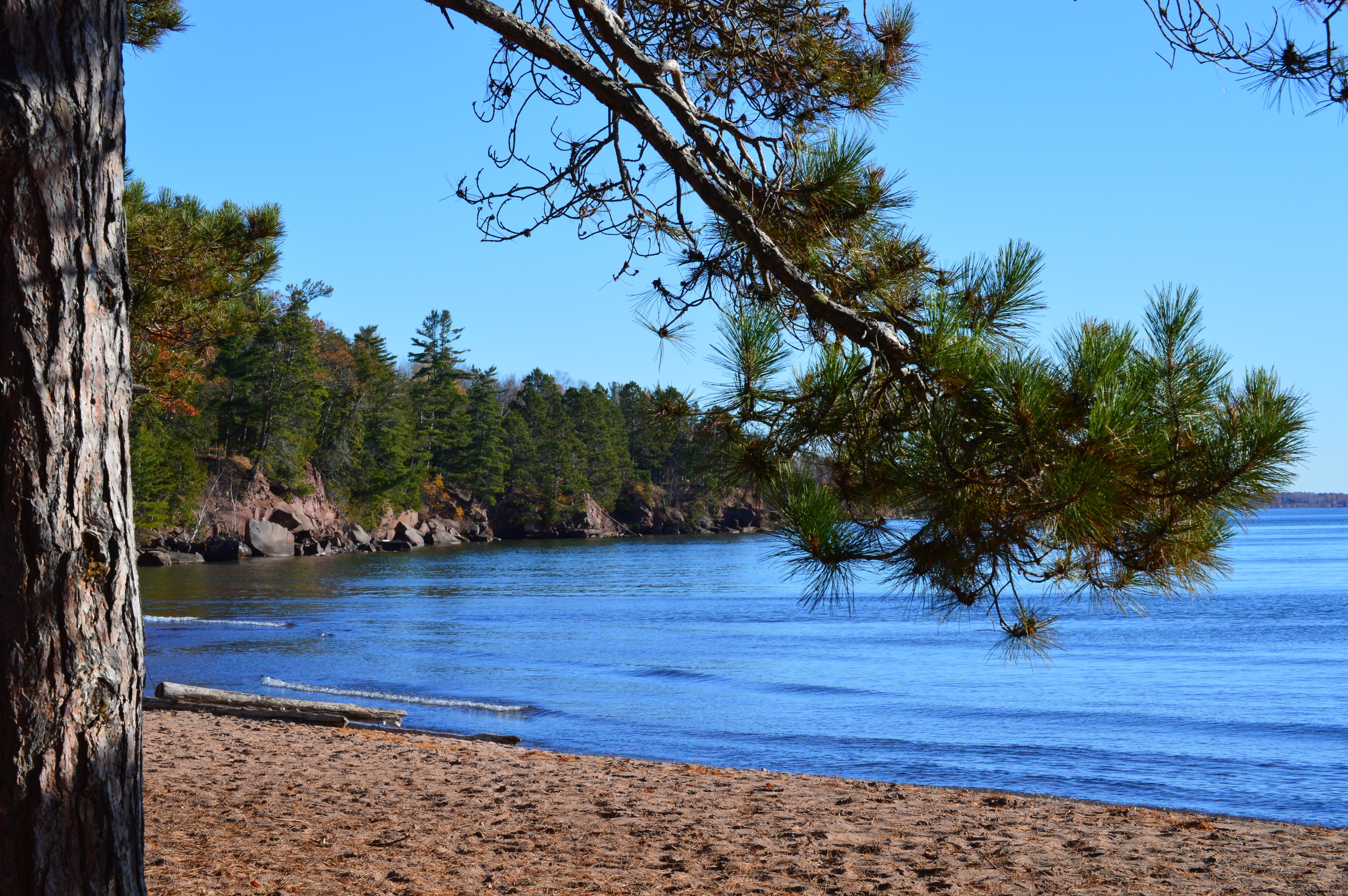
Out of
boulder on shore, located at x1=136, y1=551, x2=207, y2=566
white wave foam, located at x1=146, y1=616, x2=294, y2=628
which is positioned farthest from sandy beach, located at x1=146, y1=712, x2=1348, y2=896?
boulder on shore, located at x1=136, y1=551, x2=207, y2=566

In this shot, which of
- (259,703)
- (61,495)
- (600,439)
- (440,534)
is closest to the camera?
(61,495)

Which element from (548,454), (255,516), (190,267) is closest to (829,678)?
(190,267)

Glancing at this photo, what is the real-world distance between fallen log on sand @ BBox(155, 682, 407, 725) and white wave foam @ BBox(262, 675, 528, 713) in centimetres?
188

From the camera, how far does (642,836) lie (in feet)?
20.5

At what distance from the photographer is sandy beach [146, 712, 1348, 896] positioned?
508 centimetres

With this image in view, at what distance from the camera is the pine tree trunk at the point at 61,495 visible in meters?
2.32

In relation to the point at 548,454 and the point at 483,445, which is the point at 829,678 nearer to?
the point at 483,445

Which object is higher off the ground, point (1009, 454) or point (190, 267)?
point (190, 267)

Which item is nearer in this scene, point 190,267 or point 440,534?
point 190,267

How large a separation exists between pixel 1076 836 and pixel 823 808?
1.76 m

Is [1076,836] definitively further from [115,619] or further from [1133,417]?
[115,619]

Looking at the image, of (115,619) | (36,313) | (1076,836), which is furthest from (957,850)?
(36,313)

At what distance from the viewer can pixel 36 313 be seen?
237 cm

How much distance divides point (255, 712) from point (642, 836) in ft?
24.4
